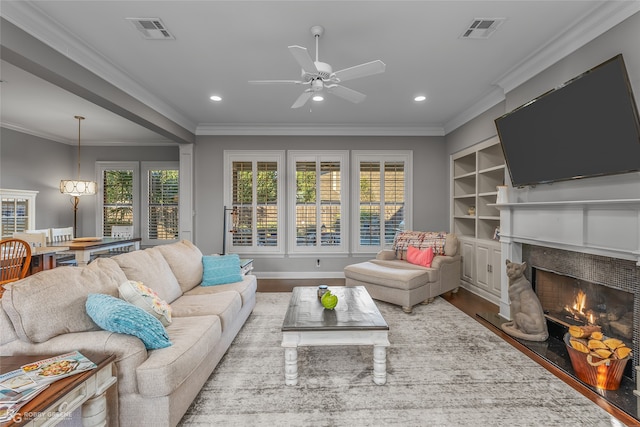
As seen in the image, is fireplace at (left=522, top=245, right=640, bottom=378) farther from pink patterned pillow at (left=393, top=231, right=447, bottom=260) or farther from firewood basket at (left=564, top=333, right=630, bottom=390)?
pink patterned pillow at (left=393, top=231, right=447, bottom=260)

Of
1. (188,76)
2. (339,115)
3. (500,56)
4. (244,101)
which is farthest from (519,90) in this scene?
(188,76)

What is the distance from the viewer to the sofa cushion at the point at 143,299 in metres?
1.95

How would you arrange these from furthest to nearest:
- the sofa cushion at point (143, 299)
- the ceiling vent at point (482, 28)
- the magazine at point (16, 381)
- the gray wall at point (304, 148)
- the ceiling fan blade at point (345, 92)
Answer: the gray wall at point (304, 148) → the ceiling fan blade at point (345, 92) → the ceiling vent at point (482, 28) → the sofa cushion at point (143, 299) → the magazine at point (16, 381)

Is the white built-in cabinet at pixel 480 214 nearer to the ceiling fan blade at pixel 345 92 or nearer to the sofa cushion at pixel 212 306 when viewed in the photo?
the ceiling fan blade at pixel 345 92

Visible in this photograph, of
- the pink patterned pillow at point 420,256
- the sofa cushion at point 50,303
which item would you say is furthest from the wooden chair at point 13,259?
the pink patterned pillow at point 420,256

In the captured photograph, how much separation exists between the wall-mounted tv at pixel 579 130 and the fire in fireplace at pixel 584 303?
996 millimetres

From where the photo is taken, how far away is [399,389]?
208 centimetres

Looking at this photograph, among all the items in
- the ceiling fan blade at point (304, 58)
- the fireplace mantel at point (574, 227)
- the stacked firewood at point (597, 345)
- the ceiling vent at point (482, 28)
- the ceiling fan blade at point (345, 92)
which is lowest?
the stacked firewood at point (597, 345)

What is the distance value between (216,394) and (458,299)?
11.4 feet

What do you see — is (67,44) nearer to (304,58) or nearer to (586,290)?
(304,58)

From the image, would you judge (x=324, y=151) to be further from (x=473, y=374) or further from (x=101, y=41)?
(x=473, y=374)

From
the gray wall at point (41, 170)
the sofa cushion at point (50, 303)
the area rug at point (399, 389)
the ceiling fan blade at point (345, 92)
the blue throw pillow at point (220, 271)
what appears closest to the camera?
the sofa cushion at point (50, 303)

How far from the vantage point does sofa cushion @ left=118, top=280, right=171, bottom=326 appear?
6.41ft

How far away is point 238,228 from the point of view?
5.47 m
